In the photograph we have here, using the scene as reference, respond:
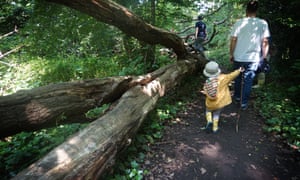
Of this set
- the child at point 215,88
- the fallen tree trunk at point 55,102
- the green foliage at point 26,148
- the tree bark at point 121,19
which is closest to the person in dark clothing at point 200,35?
the tree bark at point 121,19

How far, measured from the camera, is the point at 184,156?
357 cm

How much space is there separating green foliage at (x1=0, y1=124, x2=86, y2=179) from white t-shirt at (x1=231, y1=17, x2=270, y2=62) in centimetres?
386

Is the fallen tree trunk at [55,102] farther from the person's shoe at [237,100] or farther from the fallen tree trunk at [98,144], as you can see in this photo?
the person's shoe at [237,100]

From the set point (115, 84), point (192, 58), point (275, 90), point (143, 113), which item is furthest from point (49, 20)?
point (275, 90)

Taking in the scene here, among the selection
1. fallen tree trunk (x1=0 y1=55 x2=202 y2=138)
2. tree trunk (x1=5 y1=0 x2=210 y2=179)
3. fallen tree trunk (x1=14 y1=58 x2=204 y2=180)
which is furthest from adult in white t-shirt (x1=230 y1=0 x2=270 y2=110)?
fallen tree trunk (x1=0 y1=55 x2=202 y2=138)

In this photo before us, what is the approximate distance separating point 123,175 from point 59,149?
3.47ft

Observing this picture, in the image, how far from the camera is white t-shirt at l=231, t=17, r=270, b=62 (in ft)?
15.6

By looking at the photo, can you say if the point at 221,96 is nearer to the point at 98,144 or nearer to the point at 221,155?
the point at 221,155

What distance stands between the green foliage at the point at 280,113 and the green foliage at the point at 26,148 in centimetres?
368

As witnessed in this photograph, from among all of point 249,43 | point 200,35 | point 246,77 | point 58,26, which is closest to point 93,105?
point 246,77

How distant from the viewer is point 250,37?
15.8ft

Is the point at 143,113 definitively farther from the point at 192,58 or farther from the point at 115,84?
the point at 192,58

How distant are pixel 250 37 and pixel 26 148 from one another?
4830 mm

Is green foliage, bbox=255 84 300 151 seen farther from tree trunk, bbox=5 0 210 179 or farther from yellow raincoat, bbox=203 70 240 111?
tree trunk, bbox=5 0 210 179
